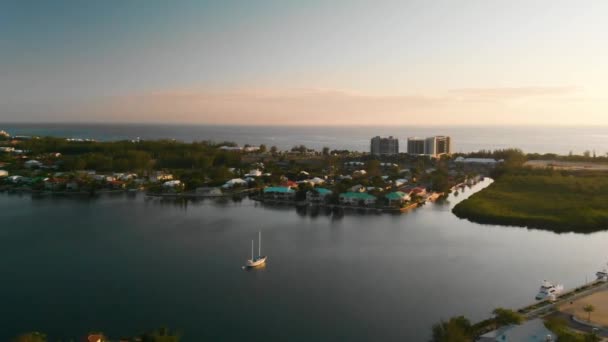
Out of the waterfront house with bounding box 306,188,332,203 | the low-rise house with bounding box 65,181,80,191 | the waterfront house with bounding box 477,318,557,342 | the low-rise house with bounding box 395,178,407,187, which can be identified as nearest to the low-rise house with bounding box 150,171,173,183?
the low-rise house with bounding box 65,181,80,191

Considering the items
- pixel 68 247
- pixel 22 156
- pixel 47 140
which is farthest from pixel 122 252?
pixel 47 140

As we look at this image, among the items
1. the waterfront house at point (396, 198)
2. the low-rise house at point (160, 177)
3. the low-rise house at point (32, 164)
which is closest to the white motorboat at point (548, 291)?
the waterfront house at point (396, 198)

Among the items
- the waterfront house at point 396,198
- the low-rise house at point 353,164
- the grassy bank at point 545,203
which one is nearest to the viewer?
the grassy bank at point 545,203

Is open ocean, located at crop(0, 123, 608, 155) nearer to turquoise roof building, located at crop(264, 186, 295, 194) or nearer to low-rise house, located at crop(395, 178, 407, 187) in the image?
low-rise house, located at crop(395, 178, 407, 187)

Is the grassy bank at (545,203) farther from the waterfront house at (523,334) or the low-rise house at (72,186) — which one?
the low-rise house at (72,186)

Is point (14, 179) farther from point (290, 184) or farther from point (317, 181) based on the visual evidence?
point (317, 181)

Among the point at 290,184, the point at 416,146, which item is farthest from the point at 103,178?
the point at 416,146

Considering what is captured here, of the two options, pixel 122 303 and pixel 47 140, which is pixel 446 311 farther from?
pixel 47 140
